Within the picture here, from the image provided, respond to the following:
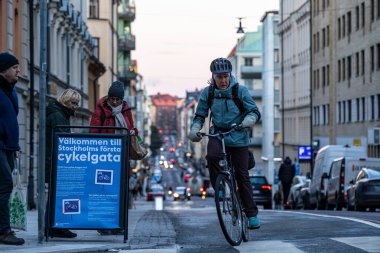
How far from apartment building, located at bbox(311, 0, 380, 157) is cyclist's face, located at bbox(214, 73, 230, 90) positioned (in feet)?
139

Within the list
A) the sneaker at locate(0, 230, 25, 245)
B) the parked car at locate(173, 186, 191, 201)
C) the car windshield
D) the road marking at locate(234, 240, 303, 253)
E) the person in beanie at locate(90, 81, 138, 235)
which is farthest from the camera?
the parked car at locate(173, 186, 191, 201)

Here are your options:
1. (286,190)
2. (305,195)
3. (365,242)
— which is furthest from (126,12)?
(365,242)

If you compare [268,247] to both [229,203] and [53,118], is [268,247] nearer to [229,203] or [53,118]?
[229,203]

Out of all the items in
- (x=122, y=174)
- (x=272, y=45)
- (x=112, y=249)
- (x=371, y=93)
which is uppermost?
(x=272, y=45)

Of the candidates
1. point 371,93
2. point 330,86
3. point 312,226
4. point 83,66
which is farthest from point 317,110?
point 312,226

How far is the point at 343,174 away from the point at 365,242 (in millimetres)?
22481

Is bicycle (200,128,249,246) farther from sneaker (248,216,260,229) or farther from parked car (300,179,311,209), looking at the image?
parked car (300,179,311,209)

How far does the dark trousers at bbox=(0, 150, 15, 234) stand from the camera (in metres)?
11.2

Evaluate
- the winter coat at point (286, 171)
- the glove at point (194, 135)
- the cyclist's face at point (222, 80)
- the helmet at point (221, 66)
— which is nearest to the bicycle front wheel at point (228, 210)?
the glove at point (194, 135)

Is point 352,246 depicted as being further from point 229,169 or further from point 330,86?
point 330,86

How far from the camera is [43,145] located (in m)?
11.7

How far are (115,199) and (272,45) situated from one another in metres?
103

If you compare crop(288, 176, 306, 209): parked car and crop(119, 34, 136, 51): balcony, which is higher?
crop(119, 34, 136, 51): balcony

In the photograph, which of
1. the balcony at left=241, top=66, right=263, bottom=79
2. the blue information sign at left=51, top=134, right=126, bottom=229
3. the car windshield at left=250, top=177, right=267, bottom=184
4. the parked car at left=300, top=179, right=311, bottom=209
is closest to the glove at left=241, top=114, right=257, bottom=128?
the blue information sign at left=51, top=134, right=126, bottom=229
